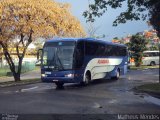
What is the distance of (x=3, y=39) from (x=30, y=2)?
3784mm

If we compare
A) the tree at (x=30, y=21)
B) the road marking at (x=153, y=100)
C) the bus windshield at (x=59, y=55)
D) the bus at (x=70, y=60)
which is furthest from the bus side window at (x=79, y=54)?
the tree at (x=30, y=21)

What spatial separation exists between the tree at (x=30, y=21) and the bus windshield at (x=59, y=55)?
361 inches

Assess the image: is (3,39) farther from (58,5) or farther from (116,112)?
(116,112)

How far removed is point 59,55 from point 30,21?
32.7ft

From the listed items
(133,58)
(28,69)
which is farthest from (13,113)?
(28,69)

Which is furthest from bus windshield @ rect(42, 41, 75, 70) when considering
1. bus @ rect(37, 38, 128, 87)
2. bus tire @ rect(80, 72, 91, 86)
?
bus tire @ rect(80, 72, 91, 86)

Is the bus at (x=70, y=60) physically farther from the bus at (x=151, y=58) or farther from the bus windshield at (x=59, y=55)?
the bus at (x=151, y=58)

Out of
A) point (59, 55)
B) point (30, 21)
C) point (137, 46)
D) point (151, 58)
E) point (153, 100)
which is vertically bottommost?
point (151, 58)

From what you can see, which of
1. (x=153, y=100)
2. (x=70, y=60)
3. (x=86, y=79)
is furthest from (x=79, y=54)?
(x=153, y=100)

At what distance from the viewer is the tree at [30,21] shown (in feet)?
117

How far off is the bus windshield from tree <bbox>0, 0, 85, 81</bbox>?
9179mm

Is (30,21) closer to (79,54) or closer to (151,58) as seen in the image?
(79,54)

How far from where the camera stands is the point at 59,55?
87.6ft

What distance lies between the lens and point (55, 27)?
3769cm
